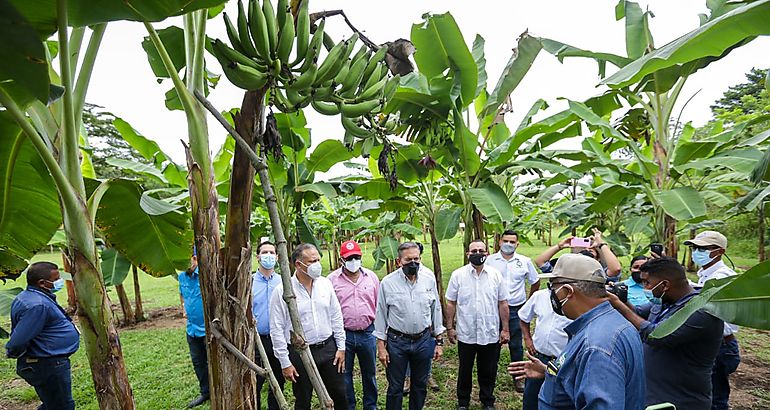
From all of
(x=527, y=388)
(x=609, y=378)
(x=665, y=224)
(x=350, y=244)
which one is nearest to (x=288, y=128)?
(x=350, y=244)

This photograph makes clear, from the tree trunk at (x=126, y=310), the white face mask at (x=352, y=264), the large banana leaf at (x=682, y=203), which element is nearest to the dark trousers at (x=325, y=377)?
the white face mask at (x=352, y=264)

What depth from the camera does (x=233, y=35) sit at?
1438 millimetres

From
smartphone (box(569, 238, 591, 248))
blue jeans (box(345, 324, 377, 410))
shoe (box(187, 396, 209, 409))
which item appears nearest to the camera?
blue jeans (box(345, 324, 377, 410))

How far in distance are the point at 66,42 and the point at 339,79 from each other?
0.84 metres

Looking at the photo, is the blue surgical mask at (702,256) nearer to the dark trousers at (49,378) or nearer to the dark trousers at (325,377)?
the dark trousers at (325,377)

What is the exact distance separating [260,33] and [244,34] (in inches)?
2.3

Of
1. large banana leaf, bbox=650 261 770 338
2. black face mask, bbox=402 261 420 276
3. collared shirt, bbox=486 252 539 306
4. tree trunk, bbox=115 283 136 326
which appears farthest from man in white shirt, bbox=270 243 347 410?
tree trunk, bbox=115 283 136 326

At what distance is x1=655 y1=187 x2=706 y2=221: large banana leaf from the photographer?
131 inches

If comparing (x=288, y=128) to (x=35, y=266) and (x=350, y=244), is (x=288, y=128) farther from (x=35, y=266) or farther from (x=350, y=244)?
(x=35, y=266)

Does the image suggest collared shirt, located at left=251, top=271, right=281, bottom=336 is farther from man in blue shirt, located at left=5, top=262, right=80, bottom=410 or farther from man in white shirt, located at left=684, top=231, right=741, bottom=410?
man in white shirt, located at left=684, top=231, right=741, bottom=410

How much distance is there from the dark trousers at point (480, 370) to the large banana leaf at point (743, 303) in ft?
7.05

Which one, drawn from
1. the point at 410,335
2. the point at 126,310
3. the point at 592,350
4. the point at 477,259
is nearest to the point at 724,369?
the point at 477,259

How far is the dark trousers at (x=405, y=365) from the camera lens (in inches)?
125

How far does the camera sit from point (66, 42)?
1.23 meters
